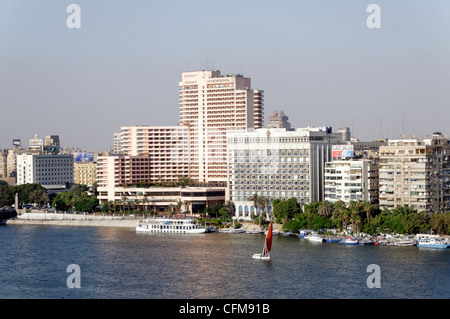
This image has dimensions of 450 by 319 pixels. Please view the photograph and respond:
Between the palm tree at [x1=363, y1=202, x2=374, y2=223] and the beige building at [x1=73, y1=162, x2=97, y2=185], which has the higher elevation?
the beige building at [x1=73, y1=162, x2=97, y2=185]

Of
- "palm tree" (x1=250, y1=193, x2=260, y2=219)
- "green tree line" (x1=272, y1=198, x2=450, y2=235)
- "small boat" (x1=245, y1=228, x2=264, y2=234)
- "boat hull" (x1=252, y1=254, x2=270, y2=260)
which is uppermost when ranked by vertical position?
"palm tree" (x1=250, y1=193, x2=260, y2=219)

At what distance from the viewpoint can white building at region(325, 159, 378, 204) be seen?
237 feet

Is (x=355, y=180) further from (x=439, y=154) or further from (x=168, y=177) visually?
(x=168, y=177)

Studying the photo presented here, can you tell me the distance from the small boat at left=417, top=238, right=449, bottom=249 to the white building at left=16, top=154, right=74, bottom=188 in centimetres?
6842

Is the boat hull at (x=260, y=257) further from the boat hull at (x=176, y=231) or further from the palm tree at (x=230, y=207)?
the palm tree at (x=230, y=207)

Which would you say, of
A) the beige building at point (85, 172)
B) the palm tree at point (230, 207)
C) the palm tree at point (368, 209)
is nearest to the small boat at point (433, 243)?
the palm tree at point (368, 209)

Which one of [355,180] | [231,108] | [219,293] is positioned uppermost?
[231,108]

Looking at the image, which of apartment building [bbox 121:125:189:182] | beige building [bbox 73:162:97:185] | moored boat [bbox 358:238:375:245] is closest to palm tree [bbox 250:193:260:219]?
moored boat [bbox 358:238:375:245]

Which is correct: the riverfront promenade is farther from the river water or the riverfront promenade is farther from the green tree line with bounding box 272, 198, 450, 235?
the green tree line with bounding box 272, 198, 450, 235

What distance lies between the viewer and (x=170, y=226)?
252 feet
